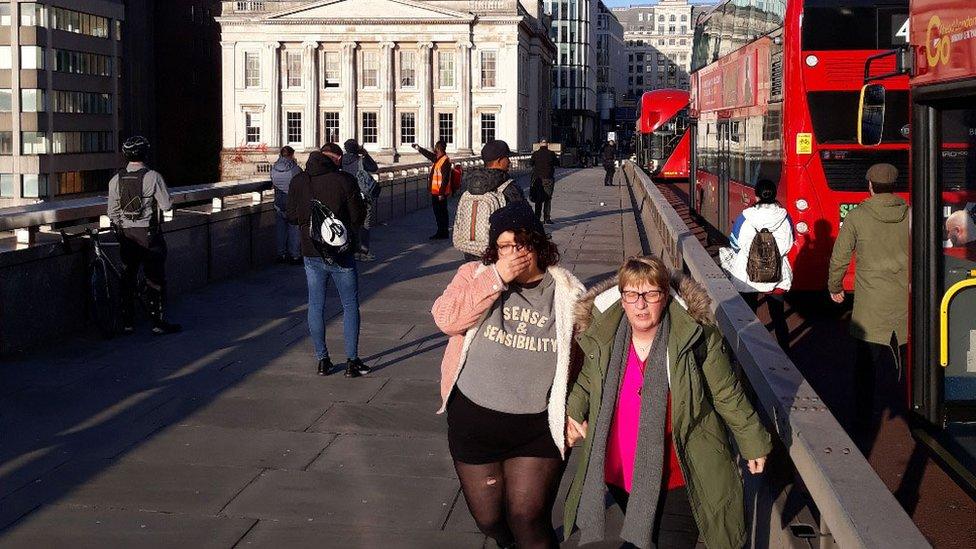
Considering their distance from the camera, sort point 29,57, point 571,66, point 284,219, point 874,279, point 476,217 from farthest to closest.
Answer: point 571,66, point 29,57, point 284,219, point 476,217, point 874,279

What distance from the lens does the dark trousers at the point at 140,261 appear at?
38.3 ft

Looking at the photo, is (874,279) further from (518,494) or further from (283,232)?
(283,232)

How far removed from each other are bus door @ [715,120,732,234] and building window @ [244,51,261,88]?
291 feet

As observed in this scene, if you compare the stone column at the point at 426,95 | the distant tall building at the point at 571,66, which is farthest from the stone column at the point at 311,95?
the distant tall building at the point at 571,66

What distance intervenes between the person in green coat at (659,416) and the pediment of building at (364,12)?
99.0m

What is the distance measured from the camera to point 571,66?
15650cm

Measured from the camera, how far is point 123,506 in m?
6.35

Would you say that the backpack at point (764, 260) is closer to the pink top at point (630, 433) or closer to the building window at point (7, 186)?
the pink top at point (630, 433)

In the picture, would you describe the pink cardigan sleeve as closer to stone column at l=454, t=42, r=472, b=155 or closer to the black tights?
the black tights

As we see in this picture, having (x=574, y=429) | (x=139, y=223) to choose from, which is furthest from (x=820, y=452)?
(x=139, y=223)

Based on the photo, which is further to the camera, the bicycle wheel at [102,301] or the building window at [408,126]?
the building window at [408,126]

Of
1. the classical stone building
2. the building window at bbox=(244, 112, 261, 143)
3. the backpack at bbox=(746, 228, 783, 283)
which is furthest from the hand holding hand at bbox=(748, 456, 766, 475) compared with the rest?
the building window at bbox=(244, 112, 261, 143)

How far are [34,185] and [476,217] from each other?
9507 centimetres

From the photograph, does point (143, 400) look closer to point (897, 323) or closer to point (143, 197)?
point (143, 197)
